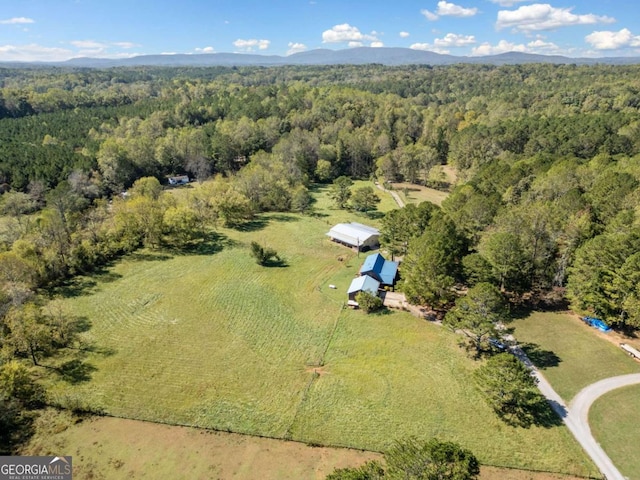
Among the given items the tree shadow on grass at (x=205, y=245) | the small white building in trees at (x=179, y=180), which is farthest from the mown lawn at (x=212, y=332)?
the small white building in trees at (x=179, y=180)

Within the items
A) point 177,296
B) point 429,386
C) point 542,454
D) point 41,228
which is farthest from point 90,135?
point 542,454

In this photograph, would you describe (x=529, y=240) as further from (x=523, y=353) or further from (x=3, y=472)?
(x=3, y=472)

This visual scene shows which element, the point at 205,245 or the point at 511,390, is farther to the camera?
the point at 205,245

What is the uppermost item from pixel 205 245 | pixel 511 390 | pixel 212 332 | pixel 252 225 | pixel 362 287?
pixel 511 390

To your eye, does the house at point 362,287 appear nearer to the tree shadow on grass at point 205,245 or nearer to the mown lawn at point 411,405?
the mown lawn at point 411,405

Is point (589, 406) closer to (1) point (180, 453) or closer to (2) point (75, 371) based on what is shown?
(1) point (180, 453)

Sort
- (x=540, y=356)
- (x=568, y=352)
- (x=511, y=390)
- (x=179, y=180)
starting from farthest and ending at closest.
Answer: (x=179, y=180) → (x=568, y=352) → (x=540, y=356) → (x=511, y=390)

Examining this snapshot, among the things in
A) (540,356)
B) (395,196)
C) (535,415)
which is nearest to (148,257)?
(540,356)

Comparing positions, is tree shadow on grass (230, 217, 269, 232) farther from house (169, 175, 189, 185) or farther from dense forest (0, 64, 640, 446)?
house (169, 175, 189, 185)
